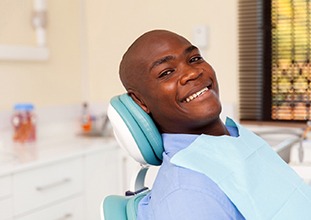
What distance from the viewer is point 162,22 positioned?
253 centimetres

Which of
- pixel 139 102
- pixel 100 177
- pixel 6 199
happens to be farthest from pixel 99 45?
pixel 139 102

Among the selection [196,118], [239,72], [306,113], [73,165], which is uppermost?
[196,118]

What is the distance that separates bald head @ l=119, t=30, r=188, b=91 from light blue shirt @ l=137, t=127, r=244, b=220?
246mm

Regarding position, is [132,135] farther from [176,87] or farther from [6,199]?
[6,199]

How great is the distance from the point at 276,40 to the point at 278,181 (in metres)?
1.50

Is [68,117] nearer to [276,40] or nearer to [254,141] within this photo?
[276,40]

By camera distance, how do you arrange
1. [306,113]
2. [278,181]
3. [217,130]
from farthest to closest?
[306,113], [217,130], [278,181]

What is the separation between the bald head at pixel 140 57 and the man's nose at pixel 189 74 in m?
0.09

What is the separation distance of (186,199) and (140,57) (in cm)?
38

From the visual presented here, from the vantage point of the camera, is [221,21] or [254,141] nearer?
[254,141]

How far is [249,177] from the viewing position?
2.98 feet

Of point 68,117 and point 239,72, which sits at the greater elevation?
point 239,72

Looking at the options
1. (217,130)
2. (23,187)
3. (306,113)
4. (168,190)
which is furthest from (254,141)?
(306,113)

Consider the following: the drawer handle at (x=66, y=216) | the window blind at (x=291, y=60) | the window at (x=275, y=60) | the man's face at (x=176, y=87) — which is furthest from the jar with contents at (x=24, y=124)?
the man's face at (x=176, y=87)
